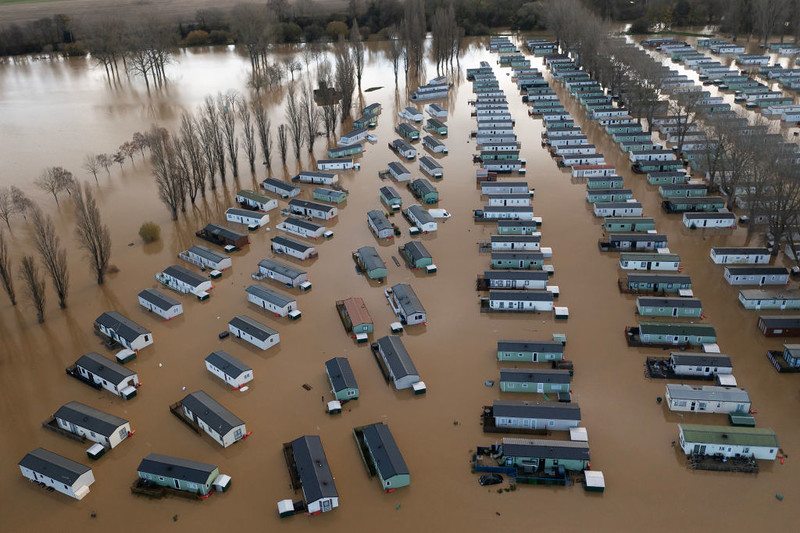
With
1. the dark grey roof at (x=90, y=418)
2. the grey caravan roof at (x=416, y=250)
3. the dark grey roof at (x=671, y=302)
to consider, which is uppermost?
the grey caravan roof at (x=416, y=250)

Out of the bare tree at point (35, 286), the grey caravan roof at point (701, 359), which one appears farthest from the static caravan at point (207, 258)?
the grey caravan roof at point (701, 359)

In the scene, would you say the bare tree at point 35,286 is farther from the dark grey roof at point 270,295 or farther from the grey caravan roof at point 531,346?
the grey caravan roof at point 531,346

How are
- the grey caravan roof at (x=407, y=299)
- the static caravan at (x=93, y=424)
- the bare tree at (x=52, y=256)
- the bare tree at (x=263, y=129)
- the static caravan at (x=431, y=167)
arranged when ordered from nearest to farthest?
1. the static caravan at (x=93, y=424)
2. the grey caravan roof at (x=407, y=299)
3. the bare tree at (x=52, y=256)
4. the static caravan at (x=431, y=167)
5. the bare tree at (x=263, y=129)

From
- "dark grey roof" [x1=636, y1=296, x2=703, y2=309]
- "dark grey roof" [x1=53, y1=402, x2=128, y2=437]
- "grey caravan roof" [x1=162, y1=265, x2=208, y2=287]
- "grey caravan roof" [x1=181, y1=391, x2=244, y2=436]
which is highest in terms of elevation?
"dark grey roof" [x1=636, y1=296, x2=703, y2=309]

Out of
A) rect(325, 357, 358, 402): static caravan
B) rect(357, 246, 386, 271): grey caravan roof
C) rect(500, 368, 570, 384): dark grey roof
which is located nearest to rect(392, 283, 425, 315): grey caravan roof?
rect(357, 246, 386, 271): grey caravan roof

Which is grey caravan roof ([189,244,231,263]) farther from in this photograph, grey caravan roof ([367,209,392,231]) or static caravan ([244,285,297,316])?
grey caravan roof ([367,209,392,231])

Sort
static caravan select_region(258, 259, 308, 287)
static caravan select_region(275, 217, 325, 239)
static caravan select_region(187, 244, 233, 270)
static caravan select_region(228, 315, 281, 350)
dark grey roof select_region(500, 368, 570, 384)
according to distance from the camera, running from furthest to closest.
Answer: static caravan select_region(275, 217, 325, 239)
static caravan select_region(187, 244, 233, 270)
static caravan select_region(258, 259, 308, 287)
static caravan select_region(228, 315, 281, 350)
dark grey roof select_region(500, 368, 570, 384)

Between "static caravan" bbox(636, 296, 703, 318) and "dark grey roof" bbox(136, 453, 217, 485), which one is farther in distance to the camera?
"static caravan" bbox(636, 296, 703, 318)
